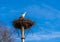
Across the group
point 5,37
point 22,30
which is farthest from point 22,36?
point 5,37

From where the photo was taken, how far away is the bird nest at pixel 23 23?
472 inches

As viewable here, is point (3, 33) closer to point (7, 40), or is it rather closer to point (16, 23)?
point (7, 40)

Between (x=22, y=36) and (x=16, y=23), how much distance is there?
70 cm

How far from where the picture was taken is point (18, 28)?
41.1 ft

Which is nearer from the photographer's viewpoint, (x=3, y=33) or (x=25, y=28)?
(x=25, y=28)

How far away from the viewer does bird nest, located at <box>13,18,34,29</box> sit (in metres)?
12.0

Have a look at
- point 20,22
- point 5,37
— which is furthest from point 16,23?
point 5,37

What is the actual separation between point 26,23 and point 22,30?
1.51 feet

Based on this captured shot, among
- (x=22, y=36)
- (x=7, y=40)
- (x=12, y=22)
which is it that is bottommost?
(x=22, y=36)

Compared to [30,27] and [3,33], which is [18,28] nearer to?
[30,27]

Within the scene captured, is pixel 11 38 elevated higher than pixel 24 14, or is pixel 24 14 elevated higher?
pixel 11 38

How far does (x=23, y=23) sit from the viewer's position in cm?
1206

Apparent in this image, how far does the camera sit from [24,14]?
40.6 ft

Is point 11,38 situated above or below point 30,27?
above
